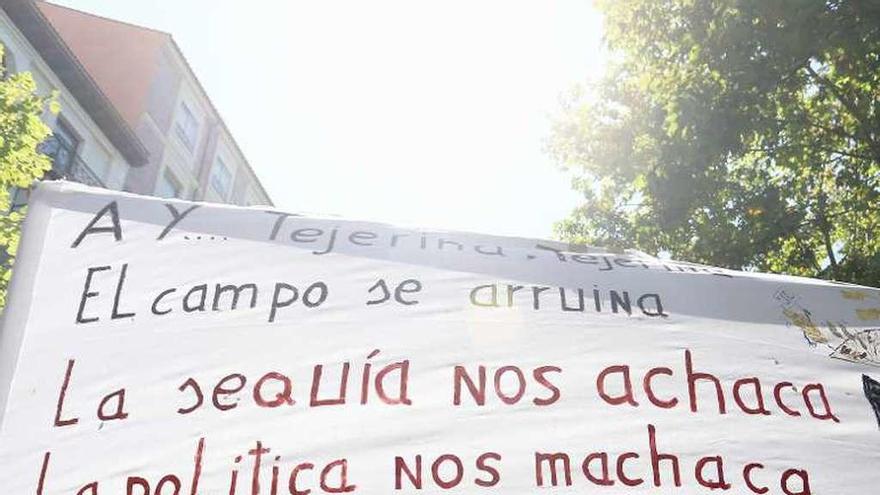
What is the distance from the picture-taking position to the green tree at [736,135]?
23.6 ft

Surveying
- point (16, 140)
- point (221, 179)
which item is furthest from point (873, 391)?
point (221, 179)

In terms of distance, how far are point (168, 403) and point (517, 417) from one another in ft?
2.39

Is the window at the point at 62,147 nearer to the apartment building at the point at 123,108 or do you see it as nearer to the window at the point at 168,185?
the apartment building at the point at 123,108

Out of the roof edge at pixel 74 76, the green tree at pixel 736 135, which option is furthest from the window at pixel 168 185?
the green tree at pixel 736 135

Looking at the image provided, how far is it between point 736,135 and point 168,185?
21.2 metres

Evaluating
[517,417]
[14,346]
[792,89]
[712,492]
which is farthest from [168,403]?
[792,89]

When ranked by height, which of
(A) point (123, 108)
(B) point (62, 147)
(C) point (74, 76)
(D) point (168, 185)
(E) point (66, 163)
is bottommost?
(E) point (66, 163)

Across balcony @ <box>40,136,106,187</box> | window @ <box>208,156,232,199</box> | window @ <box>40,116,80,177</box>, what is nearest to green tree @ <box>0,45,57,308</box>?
balcony @ <box>40,136,106,187</box>

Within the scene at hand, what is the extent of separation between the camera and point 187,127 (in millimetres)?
26859

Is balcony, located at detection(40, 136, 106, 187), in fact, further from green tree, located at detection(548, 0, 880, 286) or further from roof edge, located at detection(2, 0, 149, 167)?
green tree, located at detection(548, 0, 880, 286)

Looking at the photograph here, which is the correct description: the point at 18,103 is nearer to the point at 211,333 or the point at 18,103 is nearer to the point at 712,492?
the point at 211,333

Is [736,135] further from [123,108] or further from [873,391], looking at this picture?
[123,108]

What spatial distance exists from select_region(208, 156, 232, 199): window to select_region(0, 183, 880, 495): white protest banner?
27.1m

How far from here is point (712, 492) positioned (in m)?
1.56
